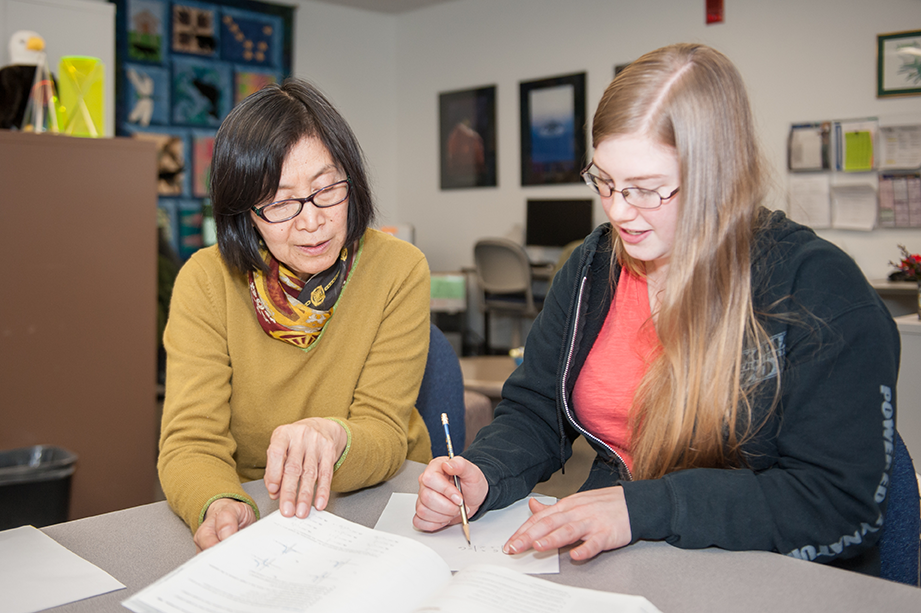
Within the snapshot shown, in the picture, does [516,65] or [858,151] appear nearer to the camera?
[858,151]

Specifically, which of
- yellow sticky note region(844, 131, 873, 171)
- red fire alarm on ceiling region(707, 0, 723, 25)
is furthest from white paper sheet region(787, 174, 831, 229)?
red fire alarm on ceiling region(707, 0, 723, 25)

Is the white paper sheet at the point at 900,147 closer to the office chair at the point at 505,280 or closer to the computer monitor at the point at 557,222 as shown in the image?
the computer monitor at the point at 557,222

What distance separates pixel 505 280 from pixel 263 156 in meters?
4.62

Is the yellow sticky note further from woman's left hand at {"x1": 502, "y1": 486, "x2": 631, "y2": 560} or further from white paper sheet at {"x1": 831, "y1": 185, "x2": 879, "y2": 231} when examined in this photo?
woman's left hand at {"x1": 502, "y1": 486, "x2": 631, "y2": 560}

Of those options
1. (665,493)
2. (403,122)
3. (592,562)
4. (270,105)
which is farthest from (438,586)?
(403,122)

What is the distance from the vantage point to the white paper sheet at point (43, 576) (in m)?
0.76

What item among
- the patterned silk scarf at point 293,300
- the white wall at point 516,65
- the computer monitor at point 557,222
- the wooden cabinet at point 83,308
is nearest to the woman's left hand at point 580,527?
the patterned silk scarf at point 293,300

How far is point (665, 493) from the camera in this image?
2.90ft

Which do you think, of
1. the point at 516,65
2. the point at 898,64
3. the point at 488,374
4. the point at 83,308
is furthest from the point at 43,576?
the point at 516,65

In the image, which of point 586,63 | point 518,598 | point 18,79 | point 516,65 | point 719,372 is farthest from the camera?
point 516,65

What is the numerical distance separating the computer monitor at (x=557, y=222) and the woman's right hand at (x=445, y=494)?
4670 millimetres

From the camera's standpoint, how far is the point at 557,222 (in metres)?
5.77

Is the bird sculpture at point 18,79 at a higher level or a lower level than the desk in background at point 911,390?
higher

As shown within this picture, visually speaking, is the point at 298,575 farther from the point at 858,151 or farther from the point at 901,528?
the point at 858,151
